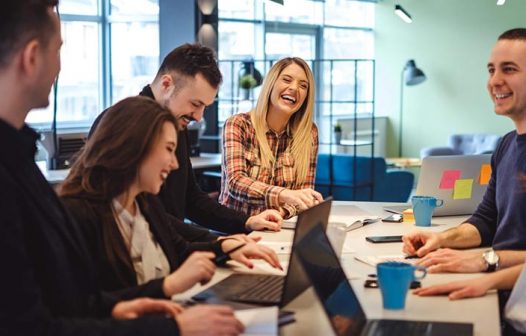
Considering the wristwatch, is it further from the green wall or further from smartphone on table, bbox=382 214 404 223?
the green wall

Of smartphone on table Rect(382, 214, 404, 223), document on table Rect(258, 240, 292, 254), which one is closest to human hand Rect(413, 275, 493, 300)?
document on table Rect(258, 240, 292, 254)

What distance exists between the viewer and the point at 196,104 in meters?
2.96

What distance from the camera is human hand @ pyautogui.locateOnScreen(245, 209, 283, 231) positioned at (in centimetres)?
303

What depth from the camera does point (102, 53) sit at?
948cm

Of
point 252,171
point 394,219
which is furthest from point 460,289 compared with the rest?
point 252,171

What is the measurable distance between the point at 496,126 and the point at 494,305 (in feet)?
30.4

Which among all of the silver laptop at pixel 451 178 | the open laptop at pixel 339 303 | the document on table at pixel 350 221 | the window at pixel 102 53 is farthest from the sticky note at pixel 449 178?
the window at pixel 102 53

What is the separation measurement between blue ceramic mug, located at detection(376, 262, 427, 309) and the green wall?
30.1ft

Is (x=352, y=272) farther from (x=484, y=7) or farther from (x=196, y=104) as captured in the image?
(x=484, y=7)

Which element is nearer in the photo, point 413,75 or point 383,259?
point 383,259

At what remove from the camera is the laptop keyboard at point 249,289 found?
2061 millimetres

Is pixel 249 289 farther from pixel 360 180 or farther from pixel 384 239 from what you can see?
pixel 360 180

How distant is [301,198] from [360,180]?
477cm

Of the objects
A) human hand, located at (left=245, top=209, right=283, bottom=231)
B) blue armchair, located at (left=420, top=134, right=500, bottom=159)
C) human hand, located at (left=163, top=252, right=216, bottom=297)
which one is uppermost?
human hand, located at (left=163, top=252, right=216, bottom=297)
